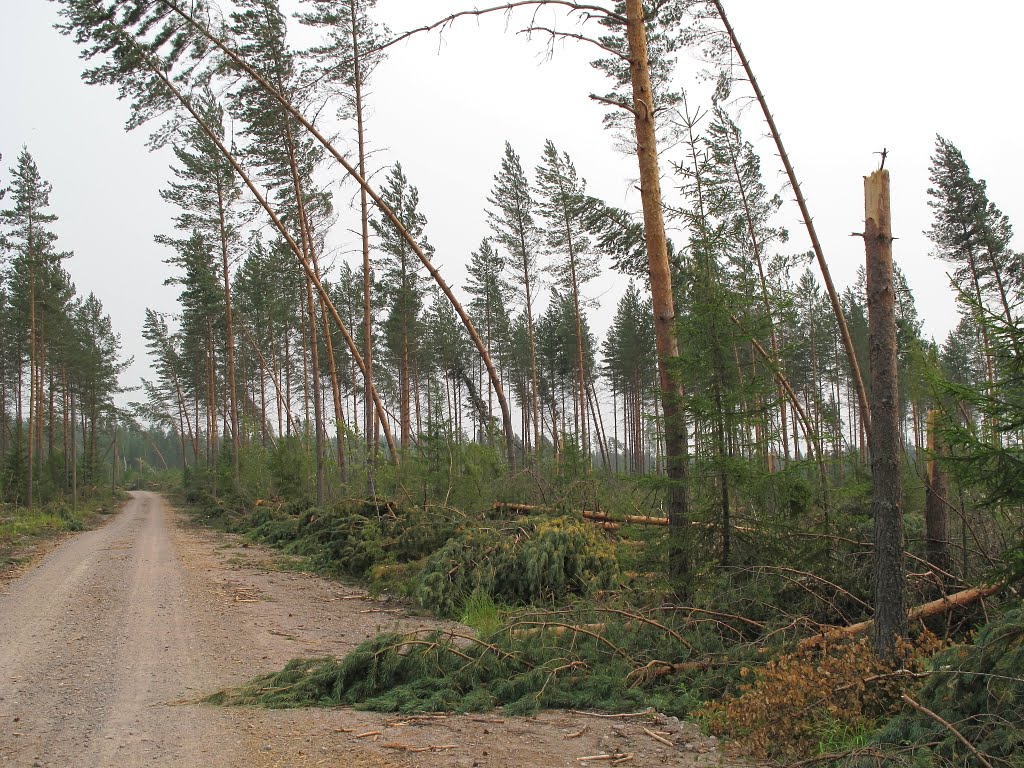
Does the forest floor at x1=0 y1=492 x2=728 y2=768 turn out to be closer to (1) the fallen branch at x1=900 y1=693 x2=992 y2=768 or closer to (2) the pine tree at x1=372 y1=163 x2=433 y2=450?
(1) the fallen branch at x1=900 y1=693 x2=992 y2=768

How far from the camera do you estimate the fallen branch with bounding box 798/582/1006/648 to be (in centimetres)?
518

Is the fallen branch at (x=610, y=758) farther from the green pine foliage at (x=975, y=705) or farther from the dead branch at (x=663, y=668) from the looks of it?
the green pine foliage at (x=975, y=705)

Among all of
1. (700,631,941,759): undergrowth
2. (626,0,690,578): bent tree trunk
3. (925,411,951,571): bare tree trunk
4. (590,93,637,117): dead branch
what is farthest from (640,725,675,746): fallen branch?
(590,93,637,117): dead branch

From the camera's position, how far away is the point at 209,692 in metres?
5.71

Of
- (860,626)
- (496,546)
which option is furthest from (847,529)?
(496,546)

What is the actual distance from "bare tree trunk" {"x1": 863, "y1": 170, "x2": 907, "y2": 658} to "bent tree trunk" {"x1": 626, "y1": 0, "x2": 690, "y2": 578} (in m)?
2.25

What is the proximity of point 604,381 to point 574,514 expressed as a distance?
4085 cm

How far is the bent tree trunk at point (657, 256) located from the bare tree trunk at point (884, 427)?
2253 millimetres

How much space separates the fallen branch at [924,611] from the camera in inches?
204

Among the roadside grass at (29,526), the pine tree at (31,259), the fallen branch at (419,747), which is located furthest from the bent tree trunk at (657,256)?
the pine tree at (31,259)

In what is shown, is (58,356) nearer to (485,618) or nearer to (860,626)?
(485,618)

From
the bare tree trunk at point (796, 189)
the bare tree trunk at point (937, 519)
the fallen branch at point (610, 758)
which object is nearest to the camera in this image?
the fallen branch at point (610, 758)

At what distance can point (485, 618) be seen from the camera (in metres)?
8.20

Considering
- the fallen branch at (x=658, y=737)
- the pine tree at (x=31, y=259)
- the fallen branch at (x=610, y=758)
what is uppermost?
the pine tree at (x=31, y=259)
